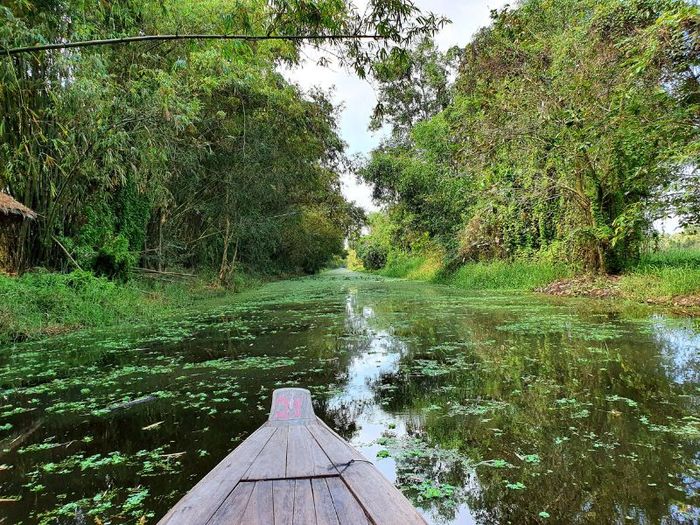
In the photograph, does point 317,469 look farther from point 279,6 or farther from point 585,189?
point 585,189

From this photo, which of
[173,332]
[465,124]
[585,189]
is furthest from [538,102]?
[173,332]

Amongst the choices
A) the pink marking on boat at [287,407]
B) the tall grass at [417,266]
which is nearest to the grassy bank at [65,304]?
the pink marking on boat at [287,407]

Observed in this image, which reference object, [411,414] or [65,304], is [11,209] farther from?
[411,414]

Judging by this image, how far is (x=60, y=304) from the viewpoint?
6.66 meters

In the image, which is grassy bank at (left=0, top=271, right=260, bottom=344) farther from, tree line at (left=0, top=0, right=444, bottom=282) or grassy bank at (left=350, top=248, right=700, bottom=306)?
grassy bank at (left=350, top=248, right=700, bottom=306)

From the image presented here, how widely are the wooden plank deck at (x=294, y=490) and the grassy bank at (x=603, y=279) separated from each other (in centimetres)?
736

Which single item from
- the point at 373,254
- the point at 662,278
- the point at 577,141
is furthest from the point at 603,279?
the point at 373,254

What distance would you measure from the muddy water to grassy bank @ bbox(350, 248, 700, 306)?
1.68 metres

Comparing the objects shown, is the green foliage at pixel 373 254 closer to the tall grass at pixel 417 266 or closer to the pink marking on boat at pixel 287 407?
the tall grass at pixel 417 266

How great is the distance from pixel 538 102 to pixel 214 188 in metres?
9.52

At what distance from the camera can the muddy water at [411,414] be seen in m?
1.95

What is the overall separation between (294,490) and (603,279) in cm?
947

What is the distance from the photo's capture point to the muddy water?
6.40 ft

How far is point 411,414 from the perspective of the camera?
300 centimetres
